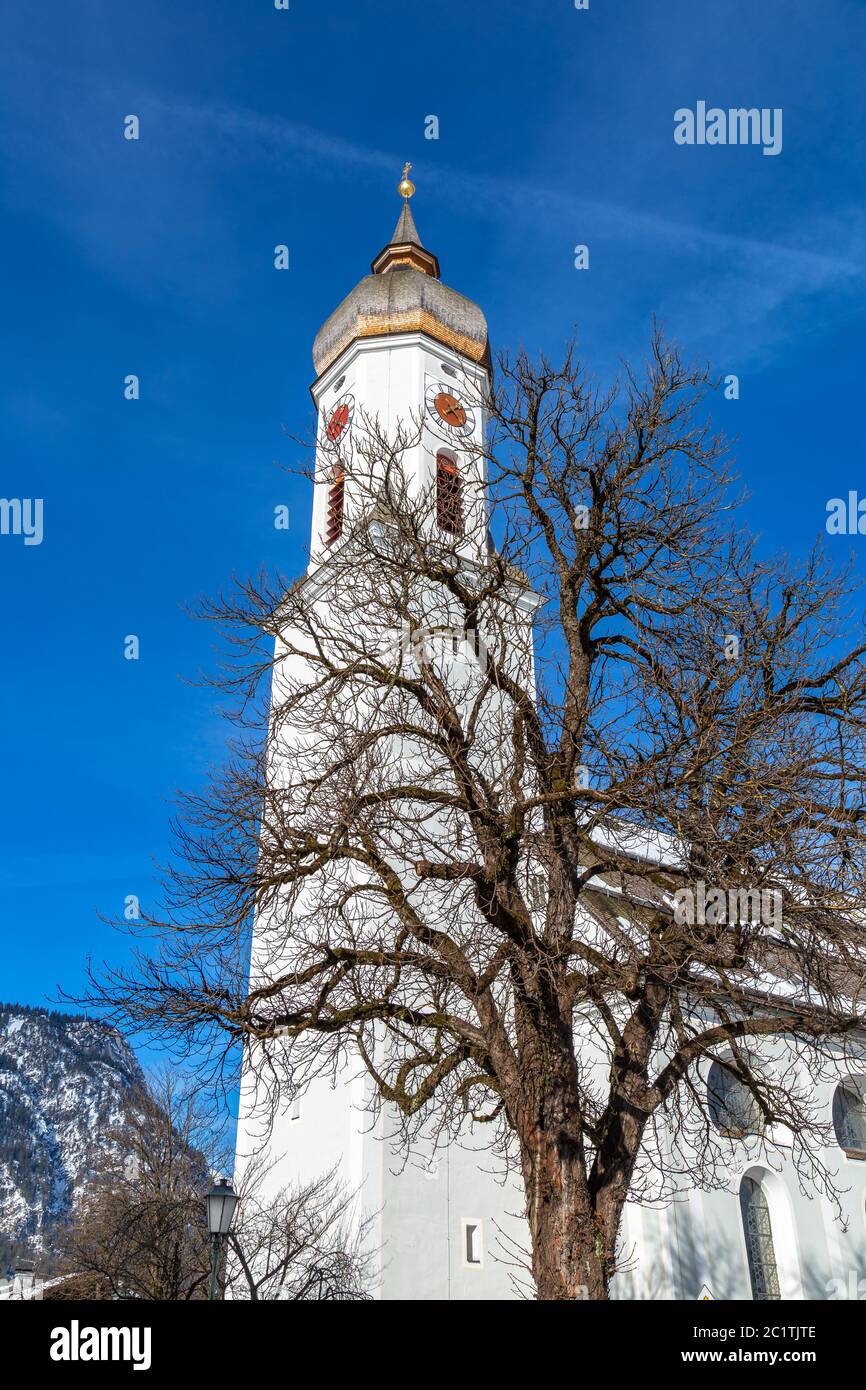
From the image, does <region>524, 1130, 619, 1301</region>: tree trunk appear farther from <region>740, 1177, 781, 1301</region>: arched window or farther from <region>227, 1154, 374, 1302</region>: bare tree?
<region>740, 1177, 781, 1301</region>: arched window

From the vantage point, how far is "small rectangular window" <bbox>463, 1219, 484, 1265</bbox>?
57.9 feet

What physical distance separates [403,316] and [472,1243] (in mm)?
18335

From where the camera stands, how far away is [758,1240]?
70.3ft

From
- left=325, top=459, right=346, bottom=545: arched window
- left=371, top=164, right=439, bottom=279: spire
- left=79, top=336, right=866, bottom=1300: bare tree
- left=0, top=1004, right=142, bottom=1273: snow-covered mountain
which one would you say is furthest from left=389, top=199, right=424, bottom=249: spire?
left=0, top=1004, right=142, bottom=1273: snow-covered mountain

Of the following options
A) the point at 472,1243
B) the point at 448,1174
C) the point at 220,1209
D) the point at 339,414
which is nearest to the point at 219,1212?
the point at 220,1209

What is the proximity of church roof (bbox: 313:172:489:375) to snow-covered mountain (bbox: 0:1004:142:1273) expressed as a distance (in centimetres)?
14022

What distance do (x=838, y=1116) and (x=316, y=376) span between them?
19780 millimetres

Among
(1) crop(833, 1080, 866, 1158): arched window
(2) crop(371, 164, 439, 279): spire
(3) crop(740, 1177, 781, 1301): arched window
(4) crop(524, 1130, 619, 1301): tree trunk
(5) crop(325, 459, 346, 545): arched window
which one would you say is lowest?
(3) crop(740, 1177, 781, 1301): arched window

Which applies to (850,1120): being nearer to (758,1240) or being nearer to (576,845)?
(758,1240)

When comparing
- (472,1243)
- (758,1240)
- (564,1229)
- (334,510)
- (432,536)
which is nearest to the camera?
(564,1229)

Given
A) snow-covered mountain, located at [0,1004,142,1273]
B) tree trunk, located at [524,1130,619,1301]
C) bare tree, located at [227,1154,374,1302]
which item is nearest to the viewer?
tree trunk, located at [524,1130,619,1301]
